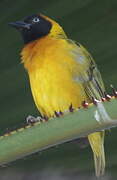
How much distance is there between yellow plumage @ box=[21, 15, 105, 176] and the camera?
2.01 metres

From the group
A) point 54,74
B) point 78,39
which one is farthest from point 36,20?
point 78,39

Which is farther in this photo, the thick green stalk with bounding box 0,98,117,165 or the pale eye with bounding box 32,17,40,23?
the pale eye with bounding box 32,17,40,23

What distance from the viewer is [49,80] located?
2.05 m

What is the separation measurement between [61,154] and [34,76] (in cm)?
105

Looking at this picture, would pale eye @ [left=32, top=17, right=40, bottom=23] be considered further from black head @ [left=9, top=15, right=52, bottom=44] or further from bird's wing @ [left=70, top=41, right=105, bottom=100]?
bird's wing @ [left=70, top=41, right=105, bottom=100]

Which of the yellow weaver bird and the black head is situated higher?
the black head

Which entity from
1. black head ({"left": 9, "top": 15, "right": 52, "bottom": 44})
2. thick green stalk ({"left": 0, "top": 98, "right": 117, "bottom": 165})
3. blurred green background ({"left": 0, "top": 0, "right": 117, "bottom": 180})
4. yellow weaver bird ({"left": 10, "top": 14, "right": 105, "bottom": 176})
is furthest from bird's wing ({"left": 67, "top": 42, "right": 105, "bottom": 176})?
thick green stalk ({"left": 0, "top": 98, "right": 117, "bottom": 165})

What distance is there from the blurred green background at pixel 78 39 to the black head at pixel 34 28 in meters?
1.24

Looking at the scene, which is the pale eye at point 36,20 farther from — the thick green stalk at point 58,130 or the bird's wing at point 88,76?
the thick green stalk at point 58,130

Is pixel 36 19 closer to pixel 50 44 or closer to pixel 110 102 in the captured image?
pixel 50 44

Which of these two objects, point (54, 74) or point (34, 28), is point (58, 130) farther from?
point (34, 28)

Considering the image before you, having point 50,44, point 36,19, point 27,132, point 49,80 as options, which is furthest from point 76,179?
point 36,19

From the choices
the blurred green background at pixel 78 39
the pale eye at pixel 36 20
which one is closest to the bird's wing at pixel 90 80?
the pale eye at pixel 36 20

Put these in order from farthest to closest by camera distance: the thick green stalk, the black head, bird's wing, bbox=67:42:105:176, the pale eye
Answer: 1. the pale eye
2. the black head
3. bird's wing, bbox=67:42:105:176
4. the thick green stalk
